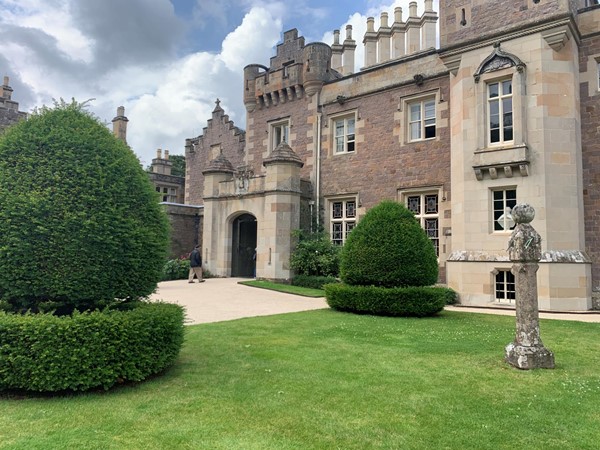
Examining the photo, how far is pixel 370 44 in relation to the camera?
85.1ft

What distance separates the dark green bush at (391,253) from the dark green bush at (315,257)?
220 inches

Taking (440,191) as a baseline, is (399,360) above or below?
below

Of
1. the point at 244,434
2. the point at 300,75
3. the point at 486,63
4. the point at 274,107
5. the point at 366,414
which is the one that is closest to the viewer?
the point at 244,434

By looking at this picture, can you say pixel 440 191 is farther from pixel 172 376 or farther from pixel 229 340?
pixel 172 376

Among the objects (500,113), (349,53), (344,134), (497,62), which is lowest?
(500,113)

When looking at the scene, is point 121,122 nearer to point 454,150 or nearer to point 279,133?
point 279,133

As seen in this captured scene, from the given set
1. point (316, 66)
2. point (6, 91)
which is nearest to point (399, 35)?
point (316, 66)

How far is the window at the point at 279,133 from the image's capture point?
21.2 meters

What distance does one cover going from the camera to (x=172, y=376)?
16.8 feet

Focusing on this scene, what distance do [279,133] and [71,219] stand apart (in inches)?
697

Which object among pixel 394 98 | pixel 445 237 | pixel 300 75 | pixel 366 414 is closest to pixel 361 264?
pixel 445 237

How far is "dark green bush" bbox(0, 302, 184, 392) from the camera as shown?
420cm

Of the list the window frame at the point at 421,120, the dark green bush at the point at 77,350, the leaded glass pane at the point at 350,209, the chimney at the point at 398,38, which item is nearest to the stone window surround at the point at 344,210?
the leaded glass pane at the point at 350,209

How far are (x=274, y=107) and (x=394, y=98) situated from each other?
22.3ft
